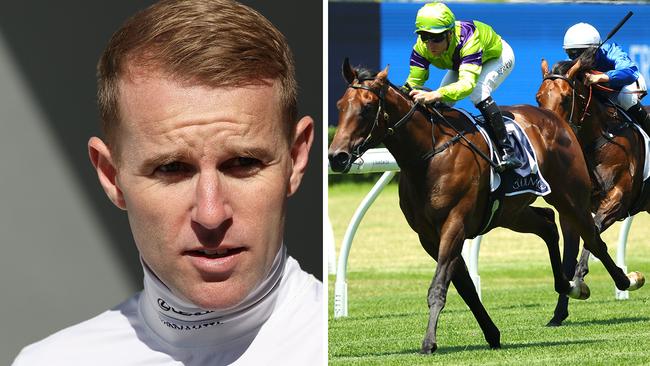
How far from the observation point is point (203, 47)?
1915mm

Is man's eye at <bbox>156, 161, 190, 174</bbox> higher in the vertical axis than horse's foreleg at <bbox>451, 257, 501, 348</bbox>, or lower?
higher

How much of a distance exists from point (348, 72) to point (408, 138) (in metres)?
0.53

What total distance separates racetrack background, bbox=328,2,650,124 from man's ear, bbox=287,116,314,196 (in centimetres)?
235

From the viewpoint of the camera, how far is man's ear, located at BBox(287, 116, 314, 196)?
6.59ft

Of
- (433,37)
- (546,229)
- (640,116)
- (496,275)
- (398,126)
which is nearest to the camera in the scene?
(433,37)

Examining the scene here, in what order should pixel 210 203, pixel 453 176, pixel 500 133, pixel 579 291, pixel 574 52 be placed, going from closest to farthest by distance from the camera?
pixel 210 203, pixel 574 52, pixel 500 133, pixel 453 176, pixel 579 291

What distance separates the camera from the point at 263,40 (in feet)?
6.39

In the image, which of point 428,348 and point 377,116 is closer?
point 428,348

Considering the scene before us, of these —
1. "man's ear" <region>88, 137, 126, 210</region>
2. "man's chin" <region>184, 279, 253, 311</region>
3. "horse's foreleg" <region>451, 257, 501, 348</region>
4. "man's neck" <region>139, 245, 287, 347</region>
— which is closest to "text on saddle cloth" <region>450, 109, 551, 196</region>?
"horse's foreleg" <region>451, 257, 501, 348</region>

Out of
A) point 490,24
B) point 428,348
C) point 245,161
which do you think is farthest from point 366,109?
point 245,161

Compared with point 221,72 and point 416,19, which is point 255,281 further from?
point 416,19

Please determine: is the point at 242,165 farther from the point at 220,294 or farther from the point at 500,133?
the point at 500,133

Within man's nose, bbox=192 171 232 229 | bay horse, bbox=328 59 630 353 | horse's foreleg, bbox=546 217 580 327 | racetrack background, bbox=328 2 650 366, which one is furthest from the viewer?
horse's foreleg, bbox=546 217 580 327

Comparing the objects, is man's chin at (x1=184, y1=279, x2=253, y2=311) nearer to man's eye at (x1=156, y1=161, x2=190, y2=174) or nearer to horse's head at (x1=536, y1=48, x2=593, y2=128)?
man's eye at (x1=156, y1=161, x2=190, y2=174)
